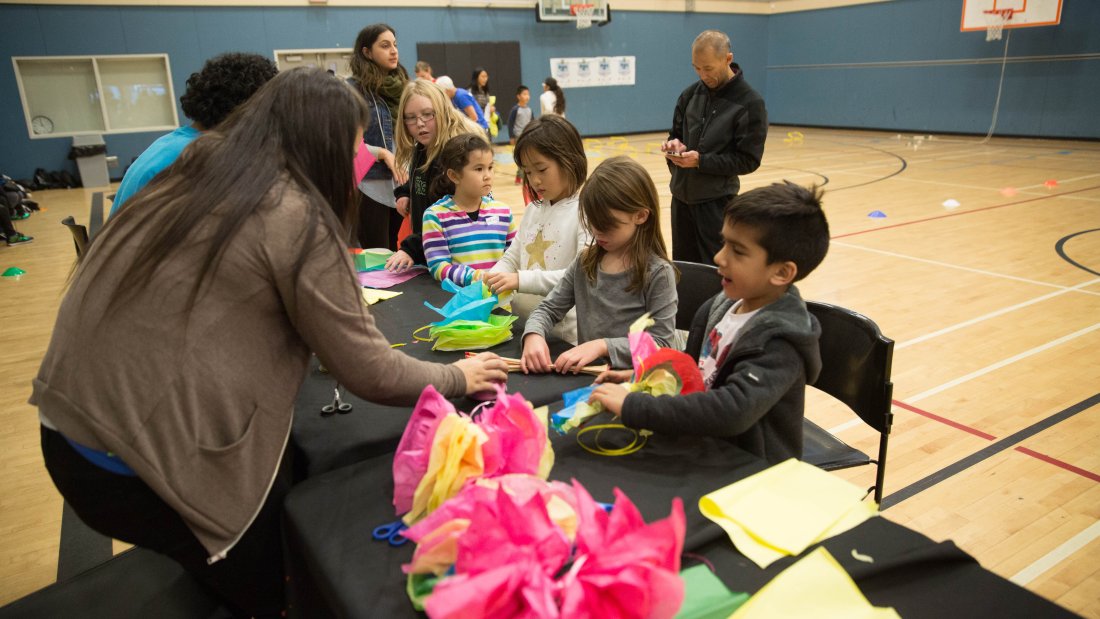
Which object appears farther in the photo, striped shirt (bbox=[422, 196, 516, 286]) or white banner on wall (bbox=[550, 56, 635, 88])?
white banner on wall (bbox=[550, 56, 635, 88])

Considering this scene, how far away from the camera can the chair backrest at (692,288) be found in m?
Result: 2.22

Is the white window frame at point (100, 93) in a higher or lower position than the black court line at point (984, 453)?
higher

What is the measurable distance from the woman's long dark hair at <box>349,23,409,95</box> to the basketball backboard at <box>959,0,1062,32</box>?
41.9 feet

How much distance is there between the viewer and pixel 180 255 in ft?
→ 3.45

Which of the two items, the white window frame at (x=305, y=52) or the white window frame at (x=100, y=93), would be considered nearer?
the white window frame at (x=100, y=93)

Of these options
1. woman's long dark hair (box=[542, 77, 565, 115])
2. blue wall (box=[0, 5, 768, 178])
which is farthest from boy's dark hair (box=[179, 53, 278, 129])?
blue wall (box=[0, 5, 768, 178])

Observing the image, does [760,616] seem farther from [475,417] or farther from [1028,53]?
[1028,53]

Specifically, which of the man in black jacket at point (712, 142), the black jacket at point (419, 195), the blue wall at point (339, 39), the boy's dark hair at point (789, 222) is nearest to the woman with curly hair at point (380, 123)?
the black jacket at point (419, 195)

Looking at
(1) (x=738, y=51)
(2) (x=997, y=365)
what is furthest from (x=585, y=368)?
(1) (x=738, y=51)

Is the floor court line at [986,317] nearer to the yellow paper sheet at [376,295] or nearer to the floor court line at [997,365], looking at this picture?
the floor court line at [997,365]

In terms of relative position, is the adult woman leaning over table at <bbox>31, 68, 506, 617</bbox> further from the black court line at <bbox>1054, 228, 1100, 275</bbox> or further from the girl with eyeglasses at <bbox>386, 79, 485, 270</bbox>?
the black court line at <bbox>1054, 228, 1100, 275</bbox>

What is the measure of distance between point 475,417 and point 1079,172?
10965 mm

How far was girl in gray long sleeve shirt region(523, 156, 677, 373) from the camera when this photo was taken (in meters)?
1.80

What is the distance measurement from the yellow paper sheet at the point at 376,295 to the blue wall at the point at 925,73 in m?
13.8
